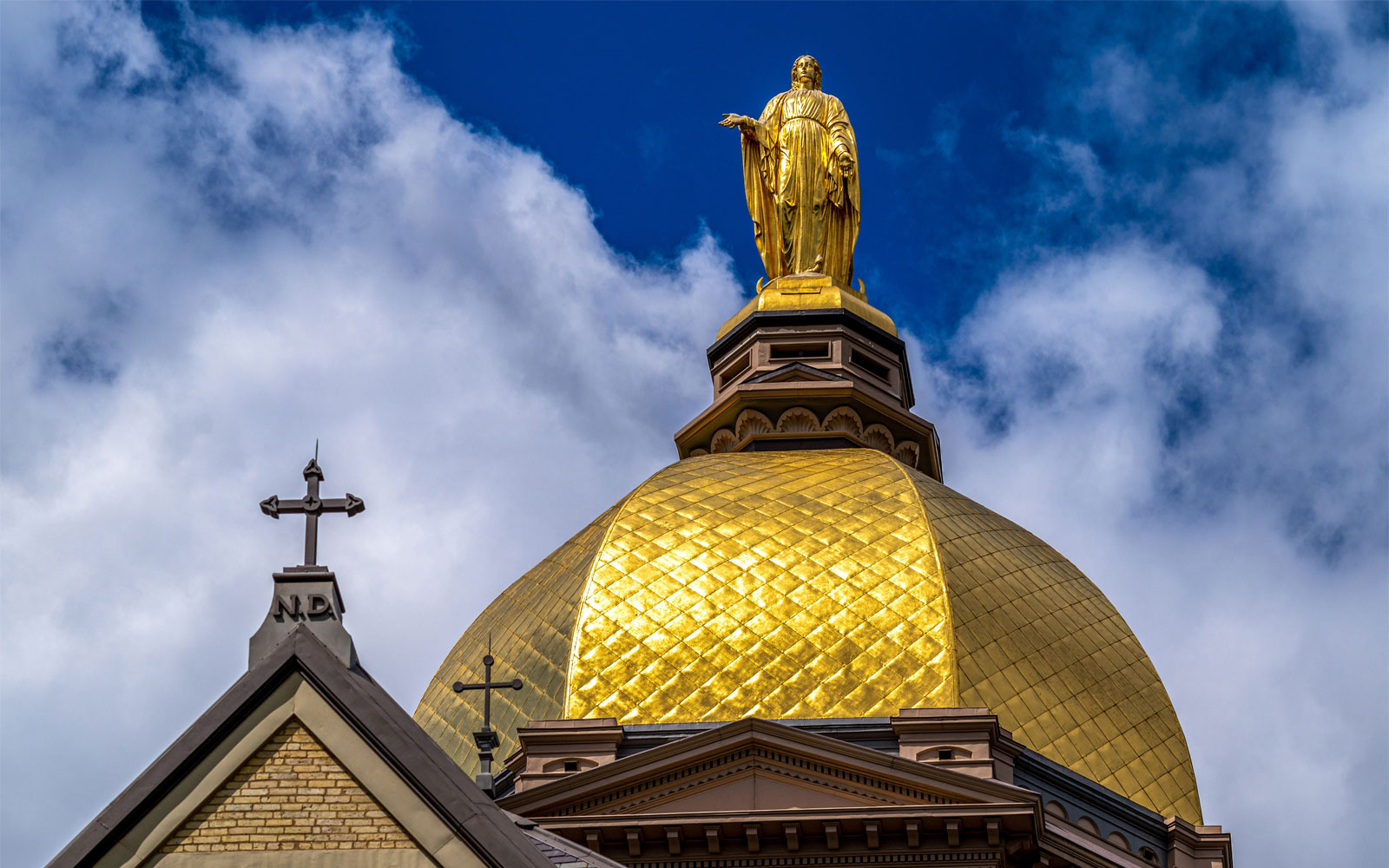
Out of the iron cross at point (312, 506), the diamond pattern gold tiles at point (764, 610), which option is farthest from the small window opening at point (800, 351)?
the iron cross at point (312, 506)

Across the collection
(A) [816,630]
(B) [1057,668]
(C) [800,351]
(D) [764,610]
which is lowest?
(B) [1057,668]

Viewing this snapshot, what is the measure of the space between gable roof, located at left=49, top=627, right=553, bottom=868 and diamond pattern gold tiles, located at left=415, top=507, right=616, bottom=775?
17154mm

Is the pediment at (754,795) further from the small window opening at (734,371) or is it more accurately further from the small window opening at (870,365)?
the small window opening at (870,365)

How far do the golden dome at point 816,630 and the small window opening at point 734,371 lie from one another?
6591mm

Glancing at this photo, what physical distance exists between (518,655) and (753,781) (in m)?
4.88

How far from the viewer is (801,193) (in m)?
45.7

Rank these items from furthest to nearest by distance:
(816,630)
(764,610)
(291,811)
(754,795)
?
1. (764,610)
2. (816,630)
3. (754,795)
4. (291,811)

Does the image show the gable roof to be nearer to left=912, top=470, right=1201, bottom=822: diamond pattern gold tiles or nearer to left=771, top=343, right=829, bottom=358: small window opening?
left=912, top=470, right=1201, bottom=822: diamond pattern gold tiles

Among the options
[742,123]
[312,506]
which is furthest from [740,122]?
[312,506]

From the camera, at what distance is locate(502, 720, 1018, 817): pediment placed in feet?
101

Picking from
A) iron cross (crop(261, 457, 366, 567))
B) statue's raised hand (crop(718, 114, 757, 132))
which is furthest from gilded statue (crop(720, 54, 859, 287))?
iron cross (crop(261, 457, 366, 567))

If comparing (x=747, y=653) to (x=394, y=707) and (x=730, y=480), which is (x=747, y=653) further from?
(x=394, y=707)

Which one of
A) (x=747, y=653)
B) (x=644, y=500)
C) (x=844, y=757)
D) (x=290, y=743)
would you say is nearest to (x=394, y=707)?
(x=290, y=743)

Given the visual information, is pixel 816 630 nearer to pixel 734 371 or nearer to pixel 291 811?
pixel 734 371
